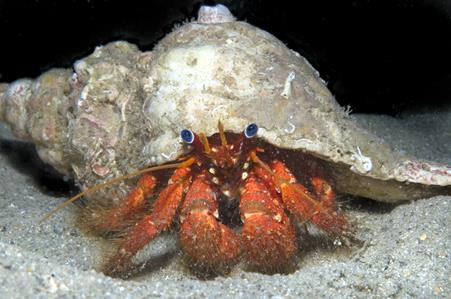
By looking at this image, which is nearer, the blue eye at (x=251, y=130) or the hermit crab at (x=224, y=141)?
the blue eye at (x=251, y=130)

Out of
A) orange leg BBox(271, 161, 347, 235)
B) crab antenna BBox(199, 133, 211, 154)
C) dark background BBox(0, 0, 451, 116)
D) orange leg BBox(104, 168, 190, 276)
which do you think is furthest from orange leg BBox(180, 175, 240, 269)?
dark background BBox(0, 0, 451, 116)

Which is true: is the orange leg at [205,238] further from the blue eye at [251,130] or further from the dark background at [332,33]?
the dark background at [332,33]

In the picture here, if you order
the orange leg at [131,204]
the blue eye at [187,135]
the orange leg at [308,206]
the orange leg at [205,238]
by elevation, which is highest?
the blue eye at [187,135]

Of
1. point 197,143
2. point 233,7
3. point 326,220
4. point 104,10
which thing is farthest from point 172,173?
Result: point 104,10

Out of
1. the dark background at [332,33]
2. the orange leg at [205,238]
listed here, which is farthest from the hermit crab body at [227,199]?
the dark background at [332,33]

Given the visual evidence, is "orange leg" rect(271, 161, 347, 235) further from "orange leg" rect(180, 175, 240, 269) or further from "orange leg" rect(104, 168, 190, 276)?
"orange leg" rect(104, 168, 190, 276)

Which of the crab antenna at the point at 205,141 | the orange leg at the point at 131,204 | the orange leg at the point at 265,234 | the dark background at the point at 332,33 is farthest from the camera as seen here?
the dark background at the point at 332,33

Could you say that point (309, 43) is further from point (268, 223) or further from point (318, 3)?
point (268, 223)

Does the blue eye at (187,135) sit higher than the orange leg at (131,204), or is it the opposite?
the blue eye at (187,135)
